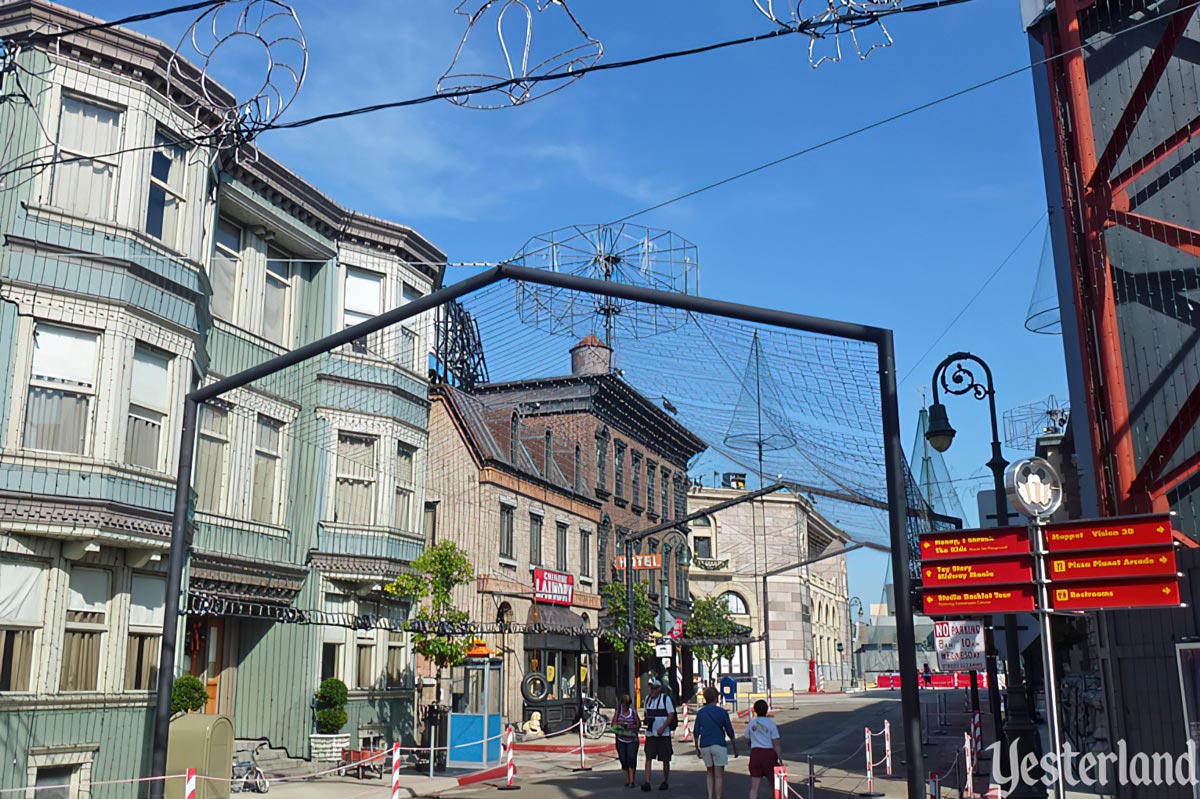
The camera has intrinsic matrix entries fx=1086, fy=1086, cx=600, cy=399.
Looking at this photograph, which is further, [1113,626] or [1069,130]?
[1069,130]

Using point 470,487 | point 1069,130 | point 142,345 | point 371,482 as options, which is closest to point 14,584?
point 142,345

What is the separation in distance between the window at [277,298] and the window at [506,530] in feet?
37.4

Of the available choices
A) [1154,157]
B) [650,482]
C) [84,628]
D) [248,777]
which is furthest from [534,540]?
[1154,157]

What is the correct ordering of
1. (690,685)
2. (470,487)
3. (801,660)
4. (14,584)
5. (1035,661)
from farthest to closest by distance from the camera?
(801,660)
(690,685)
(1035,661)
(470,487)
(14,584)

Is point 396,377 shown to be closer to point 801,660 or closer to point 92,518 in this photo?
point 92,518

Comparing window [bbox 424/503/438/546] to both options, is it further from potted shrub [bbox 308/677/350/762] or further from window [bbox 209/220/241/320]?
window [bbox 209/220/241/320]

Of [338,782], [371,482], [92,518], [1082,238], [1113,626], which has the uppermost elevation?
[1082,238]

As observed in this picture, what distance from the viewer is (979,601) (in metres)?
9.76

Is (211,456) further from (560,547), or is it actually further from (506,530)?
(560,547)

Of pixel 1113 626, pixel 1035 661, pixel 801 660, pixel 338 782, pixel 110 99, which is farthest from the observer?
pixel 801 660

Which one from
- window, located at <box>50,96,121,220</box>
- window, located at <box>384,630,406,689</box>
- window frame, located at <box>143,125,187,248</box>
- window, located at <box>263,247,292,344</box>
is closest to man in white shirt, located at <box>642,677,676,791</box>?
window, located at <box>384,630,406,689</box>

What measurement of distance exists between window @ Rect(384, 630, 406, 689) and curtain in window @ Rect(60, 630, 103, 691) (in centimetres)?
924

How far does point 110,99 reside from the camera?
17.4 metres

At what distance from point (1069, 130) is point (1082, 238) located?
1557 mm
